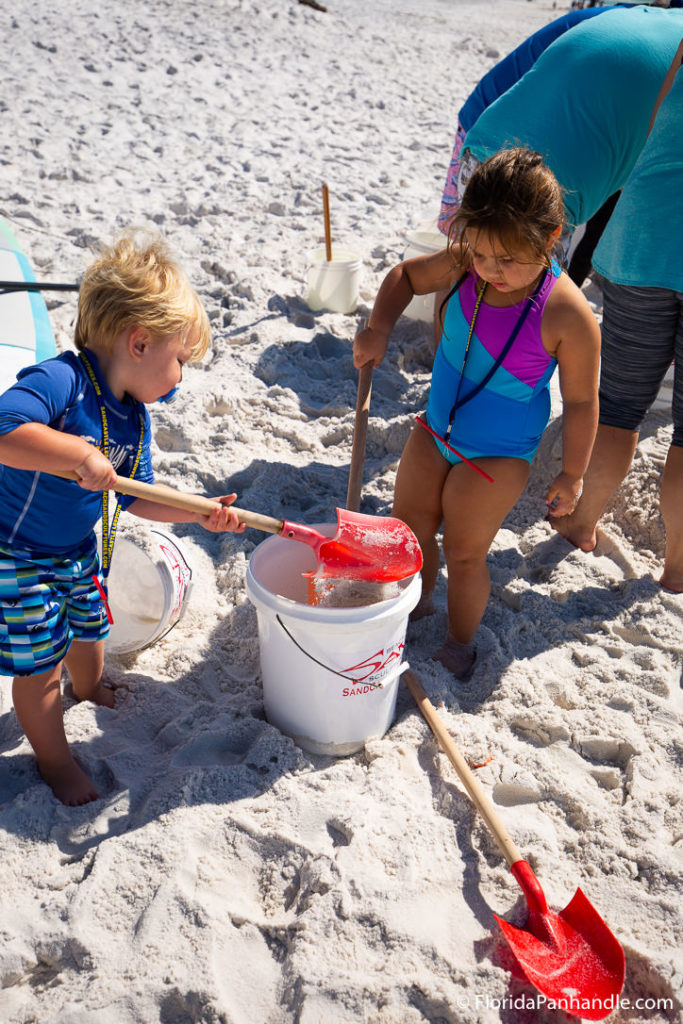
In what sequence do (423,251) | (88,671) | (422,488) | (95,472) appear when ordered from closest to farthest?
(95,472)
(88,671)
(422,488)
(423,251)

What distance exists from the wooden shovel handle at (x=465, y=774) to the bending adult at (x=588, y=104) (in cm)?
155

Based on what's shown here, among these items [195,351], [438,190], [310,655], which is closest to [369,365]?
[195,351]

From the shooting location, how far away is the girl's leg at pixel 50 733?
187cm

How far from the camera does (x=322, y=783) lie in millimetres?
1951

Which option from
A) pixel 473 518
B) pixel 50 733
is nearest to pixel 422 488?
pixel 473 518

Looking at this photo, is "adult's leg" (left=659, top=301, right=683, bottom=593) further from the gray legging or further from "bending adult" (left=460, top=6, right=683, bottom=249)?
"bending adult" (left=460, top=6, right=683, bottom=249)

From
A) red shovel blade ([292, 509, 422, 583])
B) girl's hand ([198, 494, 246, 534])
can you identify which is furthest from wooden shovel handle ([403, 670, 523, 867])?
girl's hand ([198, 494, 246, 534])

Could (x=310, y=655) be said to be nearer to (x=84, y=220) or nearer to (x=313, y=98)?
(x=84, y=220)

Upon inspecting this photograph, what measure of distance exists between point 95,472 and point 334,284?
2.89 m

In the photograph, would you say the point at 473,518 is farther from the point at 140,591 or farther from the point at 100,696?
the point at 100,696

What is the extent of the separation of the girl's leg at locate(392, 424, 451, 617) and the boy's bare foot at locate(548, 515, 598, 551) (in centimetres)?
70

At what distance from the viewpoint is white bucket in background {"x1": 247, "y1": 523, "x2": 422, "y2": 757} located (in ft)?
6.06

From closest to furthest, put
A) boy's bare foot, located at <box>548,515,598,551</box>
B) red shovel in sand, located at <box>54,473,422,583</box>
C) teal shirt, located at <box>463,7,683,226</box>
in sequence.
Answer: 1. red shovel in sand, located at <box>54,473,422,583</box>
2. teal shirt, located at <box>463,7,683,226</box>
3. boy's bare foot, located at <box>548,515,598,551</box>

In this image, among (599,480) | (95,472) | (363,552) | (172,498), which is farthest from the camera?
(599,480)
